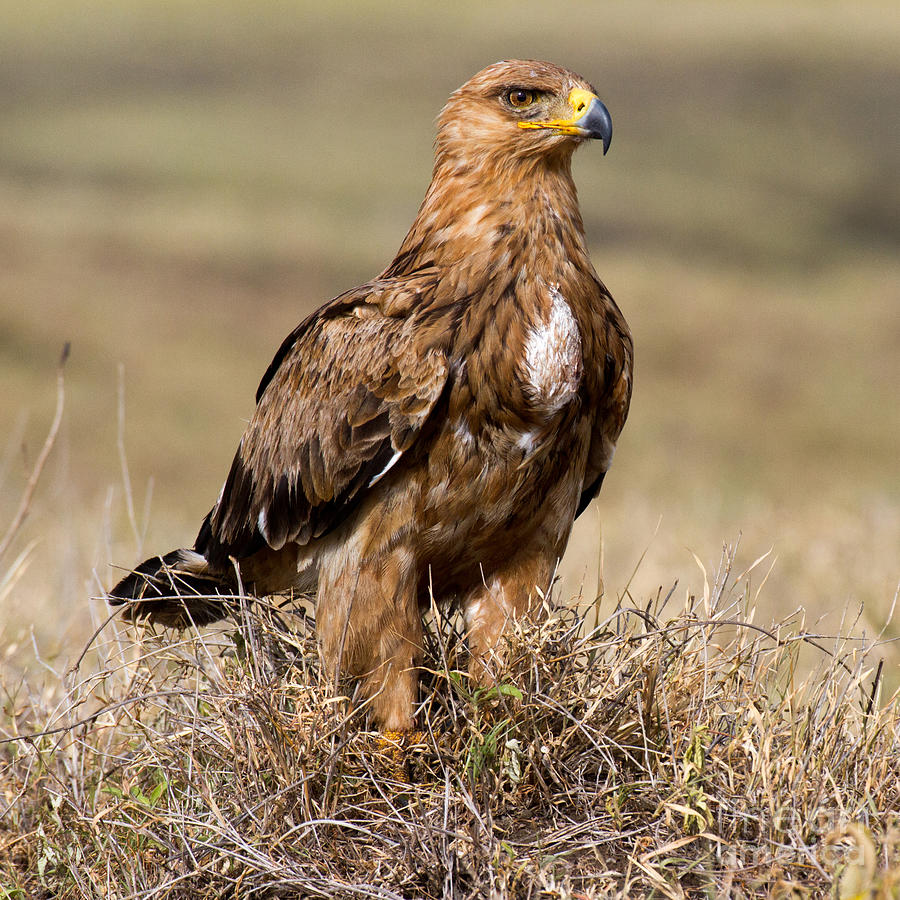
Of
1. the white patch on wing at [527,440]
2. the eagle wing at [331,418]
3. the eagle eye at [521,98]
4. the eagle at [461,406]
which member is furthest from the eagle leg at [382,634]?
the eagle eye at [521,98]

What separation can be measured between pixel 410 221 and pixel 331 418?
20.6 metres

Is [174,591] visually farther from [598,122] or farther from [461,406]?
[598,122]

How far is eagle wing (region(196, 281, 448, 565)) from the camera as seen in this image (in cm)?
327

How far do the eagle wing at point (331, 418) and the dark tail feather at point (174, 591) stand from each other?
0.11 metres

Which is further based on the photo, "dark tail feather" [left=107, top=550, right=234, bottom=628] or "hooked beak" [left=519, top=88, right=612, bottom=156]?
"dark tail feather" [left=107, top=550, right=234, bottom=628]

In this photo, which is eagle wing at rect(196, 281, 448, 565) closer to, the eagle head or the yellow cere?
the eagle head

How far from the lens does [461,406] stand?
10.7ft

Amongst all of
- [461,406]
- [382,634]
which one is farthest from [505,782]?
[461,406]

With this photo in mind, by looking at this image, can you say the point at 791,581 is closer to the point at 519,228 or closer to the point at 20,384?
the point at 519,228

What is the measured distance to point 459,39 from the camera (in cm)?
3256

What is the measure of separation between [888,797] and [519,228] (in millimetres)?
1768

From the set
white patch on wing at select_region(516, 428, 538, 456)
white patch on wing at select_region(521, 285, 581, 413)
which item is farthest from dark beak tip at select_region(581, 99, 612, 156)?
white patch on wing at select_region(516, 428, 538, 456)

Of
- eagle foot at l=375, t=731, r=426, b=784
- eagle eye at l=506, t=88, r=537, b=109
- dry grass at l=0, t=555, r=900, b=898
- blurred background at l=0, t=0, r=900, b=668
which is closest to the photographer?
dry grass at l=0, t=555, r=900, b=898

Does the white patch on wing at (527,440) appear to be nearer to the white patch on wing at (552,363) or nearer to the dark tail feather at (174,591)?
the white patch on wing at (552,363)
